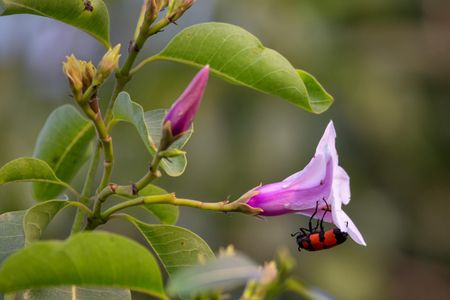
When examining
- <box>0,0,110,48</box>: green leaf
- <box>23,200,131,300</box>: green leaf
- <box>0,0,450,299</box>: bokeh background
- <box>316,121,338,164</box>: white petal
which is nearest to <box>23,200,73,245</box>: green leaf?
<box>23,200,131,300</box>: green leaf

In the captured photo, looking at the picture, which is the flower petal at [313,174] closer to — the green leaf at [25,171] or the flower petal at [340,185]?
the flower petal at [340,185]

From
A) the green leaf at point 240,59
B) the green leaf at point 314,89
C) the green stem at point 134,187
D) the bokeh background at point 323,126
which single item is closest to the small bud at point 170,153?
the green stem at point 134,187

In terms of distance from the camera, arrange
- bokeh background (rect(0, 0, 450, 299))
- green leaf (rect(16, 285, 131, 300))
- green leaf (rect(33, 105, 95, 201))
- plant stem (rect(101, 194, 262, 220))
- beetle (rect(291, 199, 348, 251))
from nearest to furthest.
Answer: green leaf (rect(16, 285, 131, 300)), plant stem (rect(101, 194, 262, 220)), beetle (rect(291, 199, 348, 251)), green leaf (rect(33, 105, 95, 201)), bokeh background (rect(0, 0, 450, 299))

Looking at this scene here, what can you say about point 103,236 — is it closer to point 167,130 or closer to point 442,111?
point 167,130

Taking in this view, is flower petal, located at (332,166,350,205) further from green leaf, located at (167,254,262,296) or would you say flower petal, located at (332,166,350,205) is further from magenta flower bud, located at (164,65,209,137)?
green leaf, located at (167,254,262,296)

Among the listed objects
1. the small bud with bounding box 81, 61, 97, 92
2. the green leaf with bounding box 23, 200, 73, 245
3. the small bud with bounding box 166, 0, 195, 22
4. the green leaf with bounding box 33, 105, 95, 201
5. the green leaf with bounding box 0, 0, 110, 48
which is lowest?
the green leaf with bounding box 33, 105, 95, 201

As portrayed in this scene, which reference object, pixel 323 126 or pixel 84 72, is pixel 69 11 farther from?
pixel 323 126
